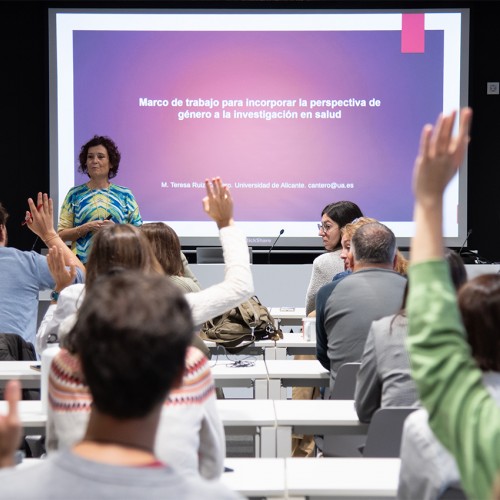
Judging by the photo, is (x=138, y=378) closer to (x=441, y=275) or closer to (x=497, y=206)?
(x=441, y=275)

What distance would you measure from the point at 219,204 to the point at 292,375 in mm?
1234

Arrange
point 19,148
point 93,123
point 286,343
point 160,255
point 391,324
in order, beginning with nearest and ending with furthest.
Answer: point 391,324
point 160,255
point 286,343
point 93,123
point 19,148

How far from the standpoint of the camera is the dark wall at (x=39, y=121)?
8266 mm

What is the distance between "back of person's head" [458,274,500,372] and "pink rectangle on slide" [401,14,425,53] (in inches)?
268

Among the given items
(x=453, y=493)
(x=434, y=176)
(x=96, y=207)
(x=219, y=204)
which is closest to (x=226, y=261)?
(x=219, y=204)

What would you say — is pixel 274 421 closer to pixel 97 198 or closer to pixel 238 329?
pixel 238 329

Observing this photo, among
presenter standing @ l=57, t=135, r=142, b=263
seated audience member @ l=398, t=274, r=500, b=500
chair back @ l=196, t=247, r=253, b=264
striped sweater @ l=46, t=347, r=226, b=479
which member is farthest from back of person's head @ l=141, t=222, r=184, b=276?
chair back @ l=196, t=247, r=253, b=264

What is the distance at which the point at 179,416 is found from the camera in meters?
1.70

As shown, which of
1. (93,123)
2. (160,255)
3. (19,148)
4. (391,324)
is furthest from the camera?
(19,148)

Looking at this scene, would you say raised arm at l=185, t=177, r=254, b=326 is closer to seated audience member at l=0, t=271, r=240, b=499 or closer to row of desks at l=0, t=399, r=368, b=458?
row of desks at l=0, t=399, r=368, b=458

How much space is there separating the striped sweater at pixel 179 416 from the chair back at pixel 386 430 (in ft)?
2.15

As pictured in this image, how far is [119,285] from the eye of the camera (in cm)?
104

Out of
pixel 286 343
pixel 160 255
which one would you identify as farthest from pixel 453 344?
pixel 286 343

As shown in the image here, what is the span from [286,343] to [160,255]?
884 millimetres
